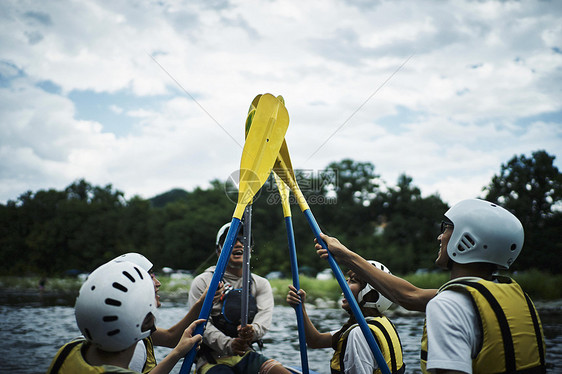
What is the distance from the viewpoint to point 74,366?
6.53 ft

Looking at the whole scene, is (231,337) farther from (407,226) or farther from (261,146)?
(407,226)

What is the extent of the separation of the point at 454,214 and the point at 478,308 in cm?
59

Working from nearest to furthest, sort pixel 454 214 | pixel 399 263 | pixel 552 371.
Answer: pixel 454 214, pixel 552 371, pixel 399 263

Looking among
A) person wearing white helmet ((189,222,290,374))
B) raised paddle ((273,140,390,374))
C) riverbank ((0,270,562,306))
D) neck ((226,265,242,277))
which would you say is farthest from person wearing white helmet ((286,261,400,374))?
riverbank ((0,270,562,306))

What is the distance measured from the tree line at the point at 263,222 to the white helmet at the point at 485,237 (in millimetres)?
37683

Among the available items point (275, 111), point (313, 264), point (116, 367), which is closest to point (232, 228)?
point (275, 111)

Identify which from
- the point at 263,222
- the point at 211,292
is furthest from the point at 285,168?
the point at 263,222

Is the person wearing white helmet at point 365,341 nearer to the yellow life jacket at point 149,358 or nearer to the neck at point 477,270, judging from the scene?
the neck at point 477,270

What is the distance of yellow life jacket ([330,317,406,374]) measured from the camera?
304 cm

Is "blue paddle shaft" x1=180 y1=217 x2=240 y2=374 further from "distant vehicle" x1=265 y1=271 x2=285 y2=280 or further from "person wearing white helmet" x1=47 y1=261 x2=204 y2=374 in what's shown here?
"distant vehicle" x1=265 y1=271 x2=285 y2=280

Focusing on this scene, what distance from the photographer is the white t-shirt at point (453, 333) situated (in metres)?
1.76

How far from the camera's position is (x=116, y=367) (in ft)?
6.45

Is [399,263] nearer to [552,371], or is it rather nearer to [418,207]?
[418,207]

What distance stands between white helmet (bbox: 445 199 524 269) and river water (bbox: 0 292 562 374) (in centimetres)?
874
